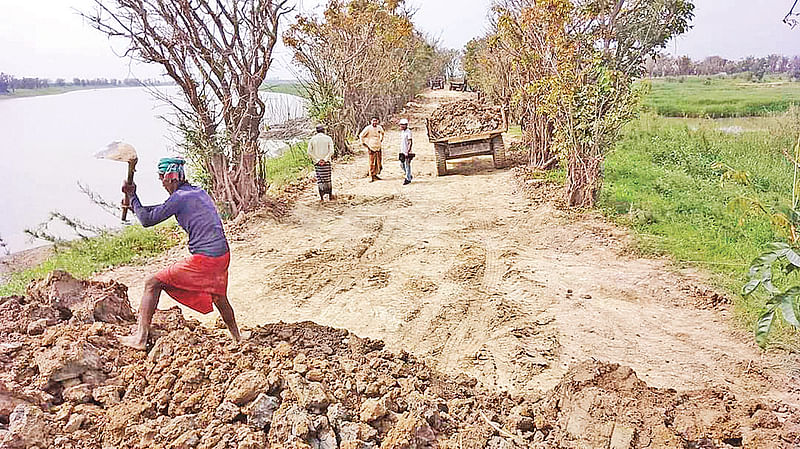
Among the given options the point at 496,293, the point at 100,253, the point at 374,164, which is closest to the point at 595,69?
the point at 496,293

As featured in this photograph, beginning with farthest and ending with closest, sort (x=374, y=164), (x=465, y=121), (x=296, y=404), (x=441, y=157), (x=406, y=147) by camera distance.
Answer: (x=465, y=121) → (x=441, y=157) → (x=374, y=164) → (x=406, y=147) → (x=296, y=404)

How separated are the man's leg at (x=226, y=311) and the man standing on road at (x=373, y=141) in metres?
7.52

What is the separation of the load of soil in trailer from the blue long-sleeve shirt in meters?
10.3

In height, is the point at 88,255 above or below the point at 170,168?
below

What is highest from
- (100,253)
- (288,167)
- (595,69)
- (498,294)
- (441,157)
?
(595,69)

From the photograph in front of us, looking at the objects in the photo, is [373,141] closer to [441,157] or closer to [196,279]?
[441,157]

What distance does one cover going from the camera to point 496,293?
5.95 m

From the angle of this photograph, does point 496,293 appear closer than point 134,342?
No

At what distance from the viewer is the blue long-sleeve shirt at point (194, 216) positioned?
4066mm

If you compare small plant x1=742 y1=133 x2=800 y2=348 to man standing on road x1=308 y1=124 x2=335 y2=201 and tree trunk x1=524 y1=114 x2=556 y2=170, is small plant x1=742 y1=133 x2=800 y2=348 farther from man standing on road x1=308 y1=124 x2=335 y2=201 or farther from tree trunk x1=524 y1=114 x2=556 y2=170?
tree trunk x1=524 y1=114 x2=556 y2=170

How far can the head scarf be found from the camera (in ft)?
13.4

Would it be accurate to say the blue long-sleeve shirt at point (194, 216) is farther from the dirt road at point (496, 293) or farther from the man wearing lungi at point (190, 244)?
→ the dirt road at point (496, 293)

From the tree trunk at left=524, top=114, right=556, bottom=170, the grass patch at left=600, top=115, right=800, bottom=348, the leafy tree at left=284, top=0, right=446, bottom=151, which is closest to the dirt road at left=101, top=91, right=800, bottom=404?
the grass patch at left=600, top=115, right=800, bottom=348

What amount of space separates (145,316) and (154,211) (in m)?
0.74
